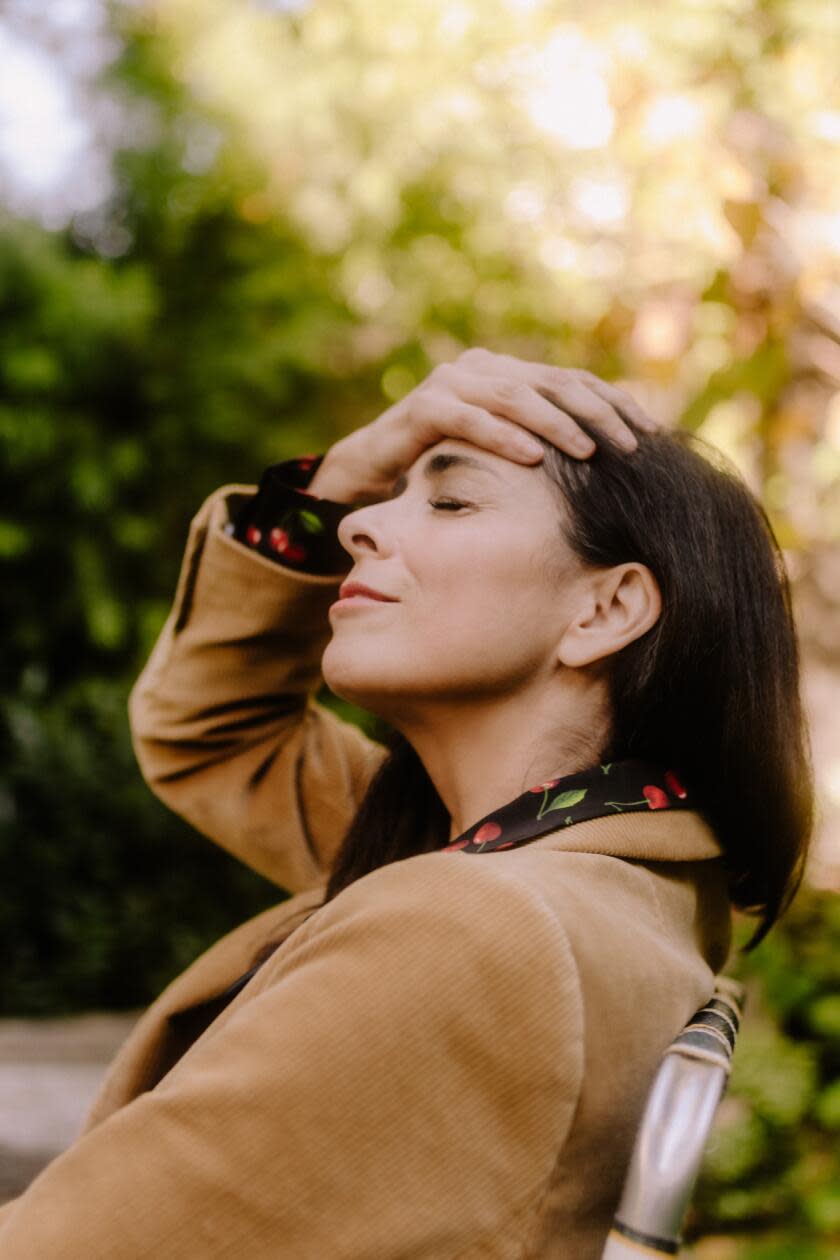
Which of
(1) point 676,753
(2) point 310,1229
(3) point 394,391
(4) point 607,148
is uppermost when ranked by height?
(4) point 607,148

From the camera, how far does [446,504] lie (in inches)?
64.9

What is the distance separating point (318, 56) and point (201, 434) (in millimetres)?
1503

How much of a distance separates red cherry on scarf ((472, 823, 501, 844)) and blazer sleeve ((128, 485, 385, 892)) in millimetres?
783

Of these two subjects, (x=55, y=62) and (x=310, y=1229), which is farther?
(x=55, y=62)

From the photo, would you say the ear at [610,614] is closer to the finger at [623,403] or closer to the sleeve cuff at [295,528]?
the finger at [623,403]

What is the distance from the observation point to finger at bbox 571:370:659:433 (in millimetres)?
1715

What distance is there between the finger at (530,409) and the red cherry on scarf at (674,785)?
45 centimetres

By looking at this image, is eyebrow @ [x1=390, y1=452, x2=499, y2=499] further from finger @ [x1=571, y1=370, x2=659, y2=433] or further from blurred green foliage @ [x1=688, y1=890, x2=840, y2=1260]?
blurred green foliage @ [x1=688, y1=890, x2=840, y2=1260]

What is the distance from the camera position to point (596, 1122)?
1.10 metres

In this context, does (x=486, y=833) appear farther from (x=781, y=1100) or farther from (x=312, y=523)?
(x=781, y=1100)

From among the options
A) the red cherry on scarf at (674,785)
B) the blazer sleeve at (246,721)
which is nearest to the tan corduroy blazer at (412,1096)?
the red cherry on scarf at (674,785)

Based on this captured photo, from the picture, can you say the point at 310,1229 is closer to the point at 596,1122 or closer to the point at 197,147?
the point at 596,1122

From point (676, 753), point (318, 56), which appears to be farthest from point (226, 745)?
point (318, 56)

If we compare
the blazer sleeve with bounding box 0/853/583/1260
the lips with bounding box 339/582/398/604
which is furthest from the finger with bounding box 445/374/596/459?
the blazer sleeve with bounding box 0/853/583/1260
